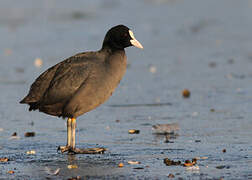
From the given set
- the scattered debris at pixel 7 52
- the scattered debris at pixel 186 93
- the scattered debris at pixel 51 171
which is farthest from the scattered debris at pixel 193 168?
the scattered debris at pixel 7 52

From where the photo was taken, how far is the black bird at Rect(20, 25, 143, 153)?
306 inches

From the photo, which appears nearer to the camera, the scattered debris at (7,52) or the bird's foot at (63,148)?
the bird's foot at (63,148)

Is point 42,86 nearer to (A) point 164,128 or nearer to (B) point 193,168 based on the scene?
(A) point 164,128

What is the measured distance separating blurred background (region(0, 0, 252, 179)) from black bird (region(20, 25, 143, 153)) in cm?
46

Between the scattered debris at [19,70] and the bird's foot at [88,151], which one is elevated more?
the scattered debris at [19,70]

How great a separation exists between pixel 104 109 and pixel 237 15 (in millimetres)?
12537

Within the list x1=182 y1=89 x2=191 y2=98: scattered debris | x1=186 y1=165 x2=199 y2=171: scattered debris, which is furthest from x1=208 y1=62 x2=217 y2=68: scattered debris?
x1=186 y1=165 x2=199 y2=171: scattered debris

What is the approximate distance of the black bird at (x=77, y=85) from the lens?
776cm

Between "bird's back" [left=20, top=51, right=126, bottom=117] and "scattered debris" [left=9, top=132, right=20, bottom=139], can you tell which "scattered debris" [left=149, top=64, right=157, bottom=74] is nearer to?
"scattered debris" [left=9, top=132, right=20, bottom=139]

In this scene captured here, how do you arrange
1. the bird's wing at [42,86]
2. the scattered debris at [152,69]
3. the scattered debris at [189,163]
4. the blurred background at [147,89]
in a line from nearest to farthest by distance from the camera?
the scattered debris at [189,163]
the blurred background at [147,89]
the bird's wing at [42,86]
the scattered debris at [152,69]

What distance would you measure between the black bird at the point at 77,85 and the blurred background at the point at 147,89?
459 mm

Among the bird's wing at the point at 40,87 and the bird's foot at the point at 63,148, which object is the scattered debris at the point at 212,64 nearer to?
the bird's wing at the point at 40,87

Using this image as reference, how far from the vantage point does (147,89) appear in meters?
11.7

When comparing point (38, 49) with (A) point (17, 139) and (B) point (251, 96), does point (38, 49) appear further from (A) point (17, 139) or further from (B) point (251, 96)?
(A) point (17, 139)
